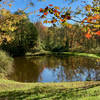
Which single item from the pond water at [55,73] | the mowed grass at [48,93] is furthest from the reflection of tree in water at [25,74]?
the mowed grass at [48,93]

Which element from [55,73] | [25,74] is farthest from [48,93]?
[55,73]

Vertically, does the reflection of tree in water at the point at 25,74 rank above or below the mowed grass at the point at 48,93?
below

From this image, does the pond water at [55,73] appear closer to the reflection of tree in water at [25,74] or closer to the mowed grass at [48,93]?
the reflection of tree in water at [25,74]

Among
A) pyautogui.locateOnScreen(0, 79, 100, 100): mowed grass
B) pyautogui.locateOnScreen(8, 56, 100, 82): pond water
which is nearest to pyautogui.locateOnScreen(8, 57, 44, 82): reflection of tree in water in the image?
pyautogui.locateOnScreen(8, 56, 100, 82): pond water

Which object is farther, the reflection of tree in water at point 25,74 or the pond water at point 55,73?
the pond water at point 55,73

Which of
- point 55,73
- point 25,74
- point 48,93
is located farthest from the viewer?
point 55,73

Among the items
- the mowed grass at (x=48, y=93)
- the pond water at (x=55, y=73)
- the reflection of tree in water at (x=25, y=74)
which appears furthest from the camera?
the pond water at (x=55, y=73)

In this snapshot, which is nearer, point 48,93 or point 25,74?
point 48,93

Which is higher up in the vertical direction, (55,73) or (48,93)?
(48,93)

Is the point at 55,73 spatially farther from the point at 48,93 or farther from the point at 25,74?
the point at 48,93

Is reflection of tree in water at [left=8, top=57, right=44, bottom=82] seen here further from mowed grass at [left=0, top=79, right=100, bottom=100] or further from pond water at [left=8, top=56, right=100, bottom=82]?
mowed grass at [left=0, top=79, right=100, bottom=100]

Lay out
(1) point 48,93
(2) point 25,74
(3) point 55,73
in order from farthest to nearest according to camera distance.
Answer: (3) point 55,73 → (2) point 25,74 → (1) point 48,93

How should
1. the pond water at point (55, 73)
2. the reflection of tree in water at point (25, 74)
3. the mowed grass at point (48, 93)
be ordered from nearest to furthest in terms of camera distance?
the mowed grass at point (48, 93), the reflection of tree in water at point (25, 74), the pond water at point (55, 73)

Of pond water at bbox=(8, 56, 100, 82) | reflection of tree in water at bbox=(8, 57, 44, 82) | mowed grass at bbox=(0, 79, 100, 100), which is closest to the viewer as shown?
mowed grass at bbox=(0, 79, 100, 100)
